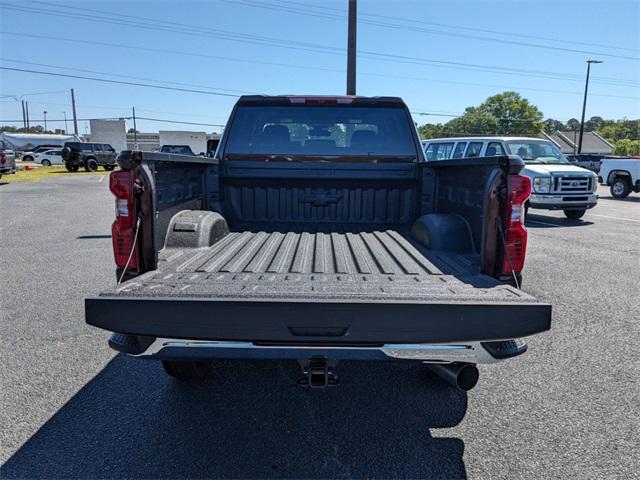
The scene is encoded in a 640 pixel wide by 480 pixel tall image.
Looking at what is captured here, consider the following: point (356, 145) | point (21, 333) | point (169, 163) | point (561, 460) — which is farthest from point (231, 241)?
point (561, 460)

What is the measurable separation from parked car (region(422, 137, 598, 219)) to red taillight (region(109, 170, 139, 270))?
9715 mm

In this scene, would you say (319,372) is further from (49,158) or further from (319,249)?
(49,158)

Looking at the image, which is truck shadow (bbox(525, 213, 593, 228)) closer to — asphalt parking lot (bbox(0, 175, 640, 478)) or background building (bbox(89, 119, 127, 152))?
asphalt parking lot (bbox(0, 175, 640, 478))

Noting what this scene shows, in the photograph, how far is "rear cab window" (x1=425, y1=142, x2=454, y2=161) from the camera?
1471 cm

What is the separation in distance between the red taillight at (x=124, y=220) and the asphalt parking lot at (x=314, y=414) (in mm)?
1060

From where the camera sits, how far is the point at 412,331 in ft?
7.01

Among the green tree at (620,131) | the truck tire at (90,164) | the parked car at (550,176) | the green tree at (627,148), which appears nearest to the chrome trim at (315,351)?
the parked car at (550,176)

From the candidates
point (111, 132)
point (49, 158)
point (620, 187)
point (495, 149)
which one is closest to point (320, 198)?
point (495, 149)

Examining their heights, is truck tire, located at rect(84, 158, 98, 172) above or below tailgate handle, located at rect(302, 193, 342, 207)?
below

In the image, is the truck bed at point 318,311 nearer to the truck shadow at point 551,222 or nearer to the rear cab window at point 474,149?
the truck shadow at point 551,222

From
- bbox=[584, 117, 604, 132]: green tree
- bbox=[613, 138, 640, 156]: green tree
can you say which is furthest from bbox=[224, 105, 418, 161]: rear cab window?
bbox=[584, 117, 604, 132]: green tree

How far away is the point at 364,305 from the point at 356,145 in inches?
107

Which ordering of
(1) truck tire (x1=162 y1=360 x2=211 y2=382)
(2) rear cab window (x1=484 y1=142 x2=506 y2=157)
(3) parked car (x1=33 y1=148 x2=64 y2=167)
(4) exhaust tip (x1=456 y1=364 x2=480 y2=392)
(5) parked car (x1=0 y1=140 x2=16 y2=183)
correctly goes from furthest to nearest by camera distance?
1. (3) parked car (x1=33 y1=148 x2=64 y2=167)
2. (5) parked car (x1=0 y1=140 x2=16 y2=183)
3. (2) rear cab window (x1=484 y1=142 x2=506 y2=157)
4. (1) truck tire (x1=162 y1=360 x2=211 y2=382)
5. (4) exhaust tip (x1=456 y1=364 x2=480 y2=392)

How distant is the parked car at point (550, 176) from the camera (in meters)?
12.0
